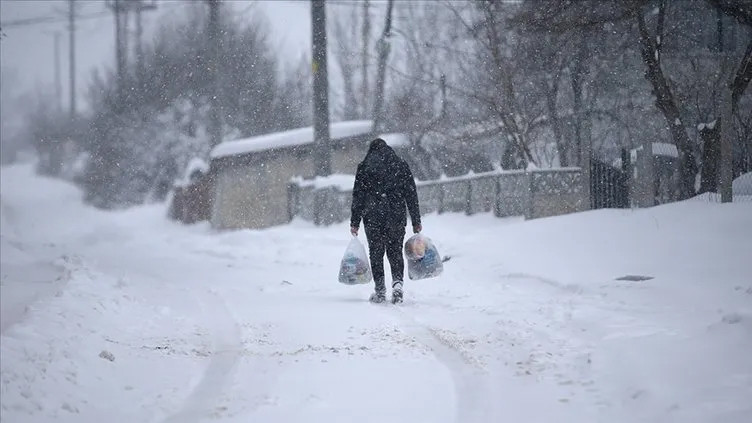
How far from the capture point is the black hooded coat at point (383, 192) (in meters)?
7.71

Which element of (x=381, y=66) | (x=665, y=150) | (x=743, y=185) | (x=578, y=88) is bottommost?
(x=743, y=185)

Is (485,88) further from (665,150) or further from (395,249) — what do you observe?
(395,249)

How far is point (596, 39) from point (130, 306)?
1219 centimetres

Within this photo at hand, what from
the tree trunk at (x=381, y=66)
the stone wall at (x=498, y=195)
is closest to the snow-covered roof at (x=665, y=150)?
the stone wall at (x=498, y=195)

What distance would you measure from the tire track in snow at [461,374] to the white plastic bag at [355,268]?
172 cm

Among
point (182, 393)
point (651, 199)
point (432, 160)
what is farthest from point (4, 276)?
point (432, 160)

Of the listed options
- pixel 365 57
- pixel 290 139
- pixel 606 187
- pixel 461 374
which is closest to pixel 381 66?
pixel 290 139

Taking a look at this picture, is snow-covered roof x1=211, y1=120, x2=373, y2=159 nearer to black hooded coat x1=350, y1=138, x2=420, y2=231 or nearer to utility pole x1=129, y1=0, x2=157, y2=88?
utility pole x1=129, y1=0, x2=157, y2=88

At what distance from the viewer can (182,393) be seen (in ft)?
13.2

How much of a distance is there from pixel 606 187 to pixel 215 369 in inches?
403

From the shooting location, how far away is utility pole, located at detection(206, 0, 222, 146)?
92.9 feet

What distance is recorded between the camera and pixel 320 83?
19.7 meters

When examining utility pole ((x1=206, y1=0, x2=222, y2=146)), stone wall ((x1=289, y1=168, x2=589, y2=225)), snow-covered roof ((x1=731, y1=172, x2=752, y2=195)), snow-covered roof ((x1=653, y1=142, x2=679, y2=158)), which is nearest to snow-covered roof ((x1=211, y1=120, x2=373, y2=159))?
utility pole ((x1=206, y1=0, x2=222, y2=146))

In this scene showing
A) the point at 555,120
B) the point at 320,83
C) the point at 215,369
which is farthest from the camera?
the point at 320,83
